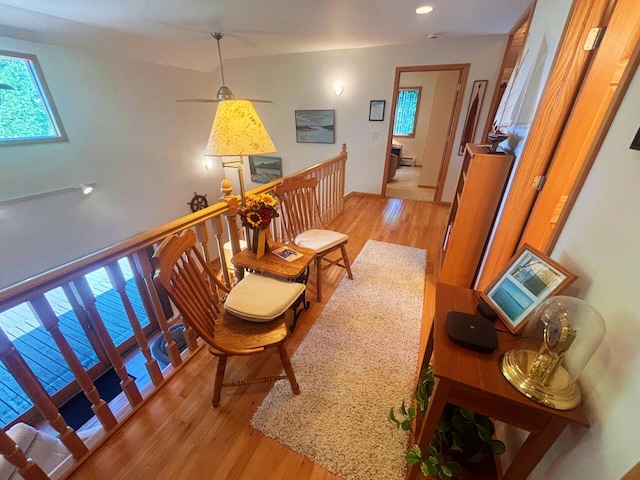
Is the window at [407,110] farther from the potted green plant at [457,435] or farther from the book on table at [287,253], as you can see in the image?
the potted green plant at [457,435]

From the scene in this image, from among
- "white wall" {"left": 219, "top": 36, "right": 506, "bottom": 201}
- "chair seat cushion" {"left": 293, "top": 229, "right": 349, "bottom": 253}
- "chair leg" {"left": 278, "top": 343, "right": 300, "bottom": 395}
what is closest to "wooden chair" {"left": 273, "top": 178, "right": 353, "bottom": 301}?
"chair seat cushion" {"left": 293, "top": 229, "right": 349, "bottom": 253}

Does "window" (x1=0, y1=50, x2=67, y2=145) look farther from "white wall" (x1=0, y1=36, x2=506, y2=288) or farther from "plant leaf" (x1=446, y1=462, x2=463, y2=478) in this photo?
"plant leaf" (x1=446, y1=462, x2=463, y2=478)

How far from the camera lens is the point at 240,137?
51.8 inches

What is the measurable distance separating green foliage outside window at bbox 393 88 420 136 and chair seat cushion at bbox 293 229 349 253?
5.46m

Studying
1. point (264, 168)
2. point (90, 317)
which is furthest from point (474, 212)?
point (264, 168)

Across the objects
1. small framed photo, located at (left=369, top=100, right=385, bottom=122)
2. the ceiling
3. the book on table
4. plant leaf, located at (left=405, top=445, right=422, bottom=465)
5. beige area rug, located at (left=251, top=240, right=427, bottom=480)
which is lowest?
beige area rug, located at (left=251, top=240, right=427, bottom=480)

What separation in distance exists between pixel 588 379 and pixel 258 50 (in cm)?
520

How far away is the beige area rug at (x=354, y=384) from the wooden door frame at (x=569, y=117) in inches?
36.6

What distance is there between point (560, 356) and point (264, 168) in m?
5.42

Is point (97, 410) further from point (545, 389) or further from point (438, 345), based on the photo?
point (545, 389)

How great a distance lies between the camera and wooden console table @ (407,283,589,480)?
2.24ft

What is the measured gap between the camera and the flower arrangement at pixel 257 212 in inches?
57.7

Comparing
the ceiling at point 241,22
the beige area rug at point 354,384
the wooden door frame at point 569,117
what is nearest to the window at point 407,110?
the ceiling at point 241,22

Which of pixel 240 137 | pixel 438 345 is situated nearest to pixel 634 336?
pixel 438 345
